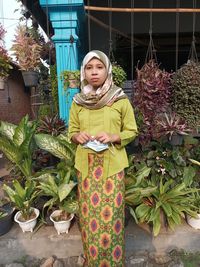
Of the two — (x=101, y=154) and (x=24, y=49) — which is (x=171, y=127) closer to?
(x=101, y=154)

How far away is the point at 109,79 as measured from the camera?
1.82 meters

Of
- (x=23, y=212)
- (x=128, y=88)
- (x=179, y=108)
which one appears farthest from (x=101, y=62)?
(x=128, y=88)

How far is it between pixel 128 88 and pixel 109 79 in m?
2.88

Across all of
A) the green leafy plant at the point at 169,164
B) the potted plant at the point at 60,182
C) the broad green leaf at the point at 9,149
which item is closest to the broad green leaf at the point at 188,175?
the green leafy plant at the point at 169,164

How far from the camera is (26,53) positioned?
2.96 m

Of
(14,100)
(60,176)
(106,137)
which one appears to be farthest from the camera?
(14,100)

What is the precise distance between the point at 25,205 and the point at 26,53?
1676 mm

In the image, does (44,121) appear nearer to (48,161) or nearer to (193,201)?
(48,161)

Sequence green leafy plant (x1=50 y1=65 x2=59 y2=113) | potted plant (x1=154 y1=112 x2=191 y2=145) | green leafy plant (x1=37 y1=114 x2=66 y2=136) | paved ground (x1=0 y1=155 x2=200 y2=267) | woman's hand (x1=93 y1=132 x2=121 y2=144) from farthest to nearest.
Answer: green leafy plant (x1=50 y1=65 x2=59 y2=113), green leafy plant (x1=37 y1=114 x2=66 y2=136), potted plant (x1=154 y1=112 x2=191 y2=145), paved ground (x1=0 y1=155 x2=200 y2=267), woman's hand (x1=93 y1=132 x2=121 y2=144)

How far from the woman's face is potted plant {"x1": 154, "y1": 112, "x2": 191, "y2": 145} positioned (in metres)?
1.12

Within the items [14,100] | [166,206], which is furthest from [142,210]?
[14,100]

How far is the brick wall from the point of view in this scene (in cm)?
1089

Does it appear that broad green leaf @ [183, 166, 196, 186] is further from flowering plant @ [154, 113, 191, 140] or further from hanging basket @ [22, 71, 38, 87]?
hanging basket @ [22, 71, 38, 87]

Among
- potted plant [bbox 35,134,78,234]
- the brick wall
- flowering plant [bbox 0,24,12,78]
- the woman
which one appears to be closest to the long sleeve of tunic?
the woman
